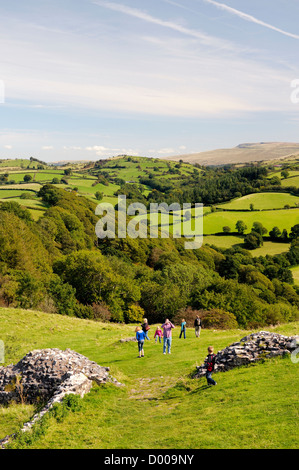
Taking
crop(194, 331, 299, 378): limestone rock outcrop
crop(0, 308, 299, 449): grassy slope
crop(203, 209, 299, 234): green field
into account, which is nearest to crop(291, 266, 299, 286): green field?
crop(203, 209, 299, 234): green field

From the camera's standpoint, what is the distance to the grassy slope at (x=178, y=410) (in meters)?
11.9

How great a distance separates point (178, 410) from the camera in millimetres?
15281

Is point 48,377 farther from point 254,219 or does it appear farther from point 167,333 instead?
point 254,219

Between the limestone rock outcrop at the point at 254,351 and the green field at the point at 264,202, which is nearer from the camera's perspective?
the limestone rock outcrop at the point at 254,351

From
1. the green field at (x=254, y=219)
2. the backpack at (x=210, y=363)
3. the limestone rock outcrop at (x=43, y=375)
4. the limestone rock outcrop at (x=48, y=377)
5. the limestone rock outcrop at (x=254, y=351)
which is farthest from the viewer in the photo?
the green field at (x=254, y=219)

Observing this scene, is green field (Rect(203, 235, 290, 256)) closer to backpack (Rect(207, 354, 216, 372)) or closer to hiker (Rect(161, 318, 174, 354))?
hiker (Rect(161, 318, 174, 354))

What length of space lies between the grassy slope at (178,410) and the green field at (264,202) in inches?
6291

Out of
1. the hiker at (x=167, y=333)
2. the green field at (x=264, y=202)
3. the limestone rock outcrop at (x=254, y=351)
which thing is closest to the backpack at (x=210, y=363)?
the limestone rock outcrop at (x=254, y=351)

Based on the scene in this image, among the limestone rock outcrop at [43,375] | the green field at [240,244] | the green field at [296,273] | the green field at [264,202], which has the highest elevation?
the green field at [264,202]

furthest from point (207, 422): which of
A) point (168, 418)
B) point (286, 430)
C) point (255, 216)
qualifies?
point (255, 216)

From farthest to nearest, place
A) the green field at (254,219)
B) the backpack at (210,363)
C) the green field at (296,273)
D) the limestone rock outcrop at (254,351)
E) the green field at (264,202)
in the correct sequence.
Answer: the green field at (264,202)
the green field at (254,219)
the green field at (296,273)
the limestone rock outcrop at (254,351)
the backpack at (210,363)

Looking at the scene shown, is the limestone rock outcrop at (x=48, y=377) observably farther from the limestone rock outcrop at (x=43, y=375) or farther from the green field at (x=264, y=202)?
the green field at (x=264, y=202)
